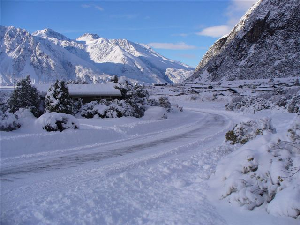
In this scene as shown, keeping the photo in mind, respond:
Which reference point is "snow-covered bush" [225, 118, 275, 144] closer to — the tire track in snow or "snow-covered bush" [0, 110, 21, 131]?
the tire track in snow

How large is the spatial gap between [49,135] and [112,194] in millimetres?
6878

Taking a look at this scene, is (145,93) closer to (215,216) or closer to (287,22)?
(215,216)

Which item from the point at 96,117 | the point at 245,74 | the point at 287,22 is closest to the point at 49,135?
the point at 96,117

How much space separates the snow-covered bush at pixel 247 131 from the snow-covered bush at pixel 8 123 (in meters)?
10.5

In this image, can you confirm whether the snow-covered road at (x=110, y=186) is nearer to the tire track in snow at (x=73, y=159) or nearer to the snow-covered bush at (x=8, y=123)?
the tire track in snow at (x=73, y=159)

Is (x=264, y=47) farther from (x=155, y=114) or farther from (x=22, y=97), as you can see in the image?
(x=22, y=97)

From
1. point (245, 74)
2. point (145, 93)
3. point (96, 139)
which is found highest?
point (245, 74)

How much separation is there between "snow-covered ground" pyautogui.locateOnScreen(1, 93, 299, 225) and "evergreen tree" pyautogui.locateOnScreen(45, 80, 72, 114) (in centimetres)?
893

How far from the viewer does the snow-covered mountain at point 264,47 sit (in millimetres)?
87938

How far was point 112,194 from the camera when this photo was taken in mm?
5387

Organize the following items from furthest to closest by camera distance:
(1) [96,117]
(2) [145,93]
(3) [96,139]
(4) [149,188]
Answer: (2) [145,93] → (1) [96,117] → (3) [96,139] → (4) [149,188]

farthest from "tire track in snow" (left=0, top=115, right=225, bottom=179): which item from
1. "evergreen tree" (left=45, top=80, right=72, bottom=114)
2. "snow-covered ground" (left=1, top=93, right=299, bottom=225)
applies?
"evergreen tree" (left=45, top=80, right=72, bottom=114)

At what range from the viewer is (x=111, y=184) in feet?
19.5

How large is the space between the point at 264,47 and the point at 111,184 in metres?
107
